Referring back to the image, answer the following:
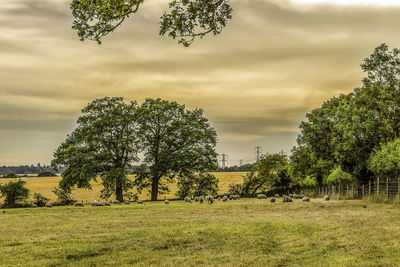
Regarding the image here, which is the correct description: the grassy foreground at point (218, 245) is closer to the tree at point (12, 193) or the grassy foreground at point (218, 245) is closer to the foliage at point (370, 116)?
the foliage at point (370, 116)

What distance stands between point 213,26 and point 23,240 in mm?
11323

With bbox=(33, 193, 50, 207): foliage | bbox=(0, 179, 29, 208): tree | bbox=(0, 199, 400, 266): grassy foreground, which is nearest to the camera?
bbox=(0, 199, 400, 266): grassy foreground

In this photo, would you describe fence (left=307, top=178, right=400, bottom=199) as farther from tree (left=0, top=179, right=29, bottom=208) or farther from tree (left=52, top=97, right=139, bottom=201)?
tree (left=0, top=179, right=29, bottom=208)

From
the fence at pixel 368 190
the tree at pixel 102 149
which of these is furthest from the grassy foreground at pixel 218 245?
the tree at pixel 102 149

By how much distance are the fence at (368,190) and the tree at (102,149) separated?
27435mm

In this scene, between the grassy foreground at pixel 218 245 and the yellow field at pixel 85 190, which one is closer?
the grassy foreground at pixel 218 245

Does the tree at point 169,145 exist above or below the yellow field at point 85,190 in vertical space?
above

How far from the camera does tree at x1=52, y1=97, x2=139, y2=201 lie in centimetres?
5309

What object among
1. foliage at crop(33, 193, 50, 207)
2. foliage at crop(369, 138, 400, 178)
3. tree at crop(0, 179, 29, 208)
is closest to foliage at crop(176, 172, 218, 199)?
foliage at crop(33, 193, 50, 207)

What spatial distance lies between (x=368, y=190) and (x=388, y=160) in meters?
7.71

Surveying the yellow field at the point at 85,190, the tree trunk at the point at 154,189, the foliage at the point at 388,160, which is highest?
the foliage at the point at 388,160

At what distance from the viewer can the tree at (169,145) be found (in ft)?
190

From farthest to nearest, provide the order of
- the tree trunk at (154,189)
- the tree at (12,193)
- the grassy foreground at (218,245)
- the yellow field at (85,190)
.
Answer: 1. the yellow field at (85,190)
2. the tree trunk at (154,189)
3. the tree at (12,193)
4. the grassy foreground at (218,245)

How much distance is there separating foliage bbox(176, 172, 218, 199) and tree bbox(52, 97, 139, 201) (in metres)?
8.62
